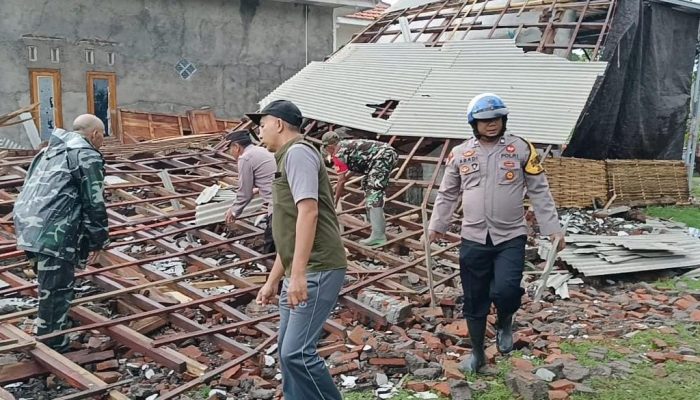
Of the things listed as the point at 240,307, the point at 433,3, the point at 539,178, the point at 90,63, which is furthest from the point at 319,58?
the point at 539,178

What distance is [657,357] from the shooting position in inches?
161

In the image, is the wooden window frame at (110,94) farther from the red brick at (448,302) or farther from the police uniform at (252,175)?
the red brick at (448,302)

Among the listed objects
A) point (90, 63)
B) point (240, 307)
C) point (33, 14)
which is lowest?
point (240, 307)

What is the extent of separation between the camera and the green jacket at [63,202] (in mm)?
3971

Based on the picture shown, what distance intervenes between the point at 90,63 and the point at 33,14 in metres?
1.32

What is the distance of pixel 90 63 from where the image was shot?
13.1m

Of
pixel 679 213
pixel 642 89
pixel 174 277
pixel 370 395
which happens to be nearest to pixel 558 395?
pixel 370 395

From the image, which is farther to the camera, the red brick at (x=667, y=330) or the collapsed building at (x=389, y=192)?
the red brick at (x=667, y=330)

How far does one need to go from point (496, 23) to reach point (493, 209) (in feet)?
24.2

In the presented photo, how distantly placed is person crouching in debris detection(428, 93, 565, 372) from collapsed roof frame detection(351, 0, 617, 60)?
600 cm

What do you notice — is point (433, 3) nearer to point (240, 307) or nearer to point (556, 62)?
point (556, 62)

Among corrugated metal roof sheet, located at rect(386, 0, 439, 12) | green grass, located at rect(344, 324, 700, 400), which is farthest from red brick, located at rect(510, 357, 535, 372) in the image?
corrugated metal roof sheet, located at rect(386, 0, 439, 12)

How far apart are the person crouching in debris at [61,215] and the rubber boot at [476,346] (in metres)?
2.36

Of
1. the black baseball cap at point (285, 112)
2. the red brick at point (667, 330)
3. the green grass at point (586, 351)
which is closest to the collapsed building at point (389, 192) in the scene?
the green grass at point (586, 351)
